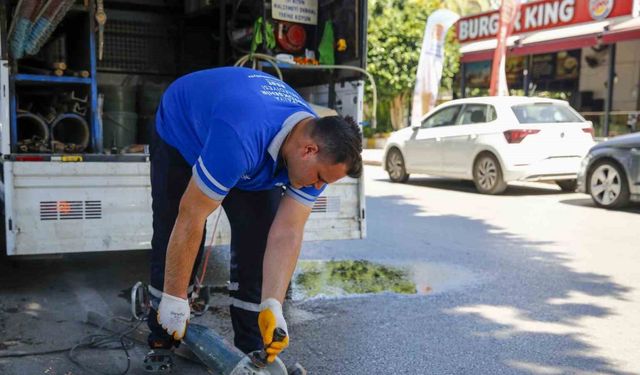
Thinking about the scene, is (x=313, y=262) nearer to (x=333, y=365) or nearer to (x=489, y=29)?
(x=333, y=365)

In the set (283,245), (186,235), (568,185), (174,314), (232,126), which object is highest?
(232,126)

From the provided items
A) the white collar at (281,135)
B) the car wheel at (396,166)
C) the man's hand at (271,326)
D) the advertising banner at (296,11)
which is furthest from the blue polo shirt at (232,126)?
the car wheel at (396,166)

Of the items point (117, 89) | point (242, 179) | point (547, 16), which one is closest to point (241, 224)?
point (242, 179)

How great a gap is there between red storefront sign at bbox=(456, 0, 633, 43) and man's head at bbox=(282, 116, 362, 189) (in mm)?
16341

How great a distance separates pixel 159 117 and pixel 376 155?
1591cm

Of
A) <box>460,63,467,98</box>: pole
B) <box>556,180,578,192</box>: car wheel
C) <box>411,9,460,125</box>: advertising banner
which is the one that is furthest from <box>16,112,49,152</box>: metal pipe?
<box>460,63,467,98</box>: pole

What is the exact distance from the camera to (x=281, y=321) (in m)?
2.55

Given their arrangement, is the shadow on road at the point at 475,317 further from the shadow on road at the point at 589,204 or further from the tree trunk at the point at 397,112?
the tree trunk at the point at 397,112

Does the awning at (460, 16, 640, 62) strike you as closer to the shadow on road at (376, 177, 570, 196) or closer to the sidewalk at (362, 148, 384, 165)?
the sidewalk at (362, 148, 384, 165)

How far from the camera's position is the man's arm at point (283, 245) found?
275cm

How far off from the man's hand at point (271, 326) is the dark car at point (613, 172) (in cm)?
715

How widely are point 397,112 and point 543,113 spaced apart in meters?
11.8

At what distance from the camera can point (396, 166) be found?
501 inches

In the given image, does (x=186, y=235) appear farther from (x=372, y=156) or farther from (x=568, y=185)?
(x=372, y=156)
